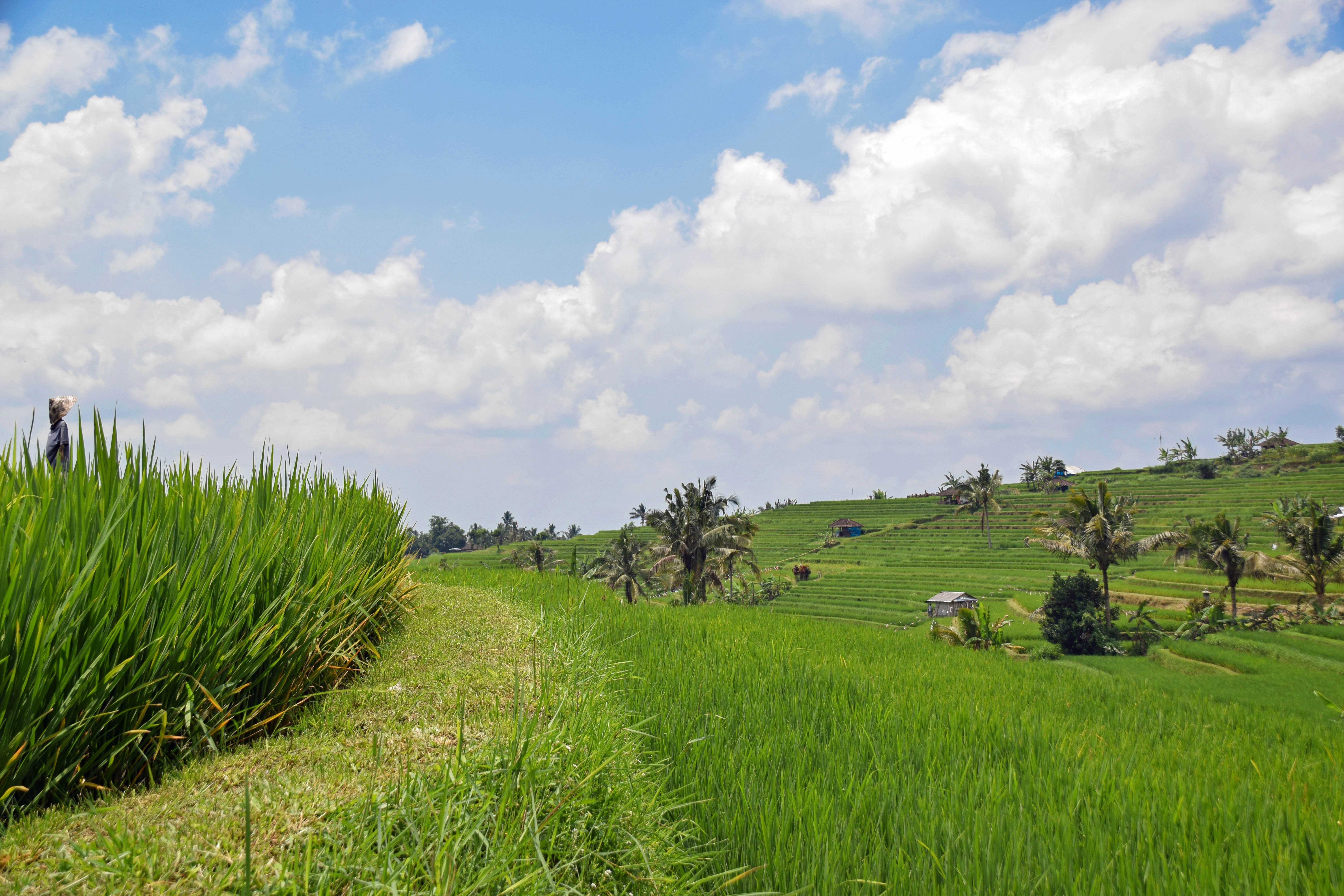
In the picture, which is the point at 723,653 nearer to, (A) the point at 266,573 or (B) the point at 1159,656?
(A) the point at 266,573

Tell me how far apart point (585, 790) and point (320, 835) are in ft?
3.83

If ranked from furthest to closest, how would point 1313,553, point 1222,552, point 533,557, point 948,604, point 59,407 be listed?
point 533,557, point 948,604, point 1222,552, point 1313,553, point 59,407

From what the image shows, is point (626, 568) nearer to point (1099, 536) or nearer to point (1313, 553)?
point (1099, 536)

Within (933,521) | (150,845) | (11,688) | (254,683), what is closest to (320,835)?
(150,845)

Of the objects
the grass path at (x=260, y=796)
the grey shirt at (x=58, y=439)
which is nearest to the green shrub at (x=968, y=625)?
the grass path at (x=260, y=796)

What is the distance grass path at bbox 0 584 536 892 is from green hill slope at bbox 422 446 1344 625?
40.2 meters

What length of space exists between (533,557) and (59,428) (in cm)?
7057

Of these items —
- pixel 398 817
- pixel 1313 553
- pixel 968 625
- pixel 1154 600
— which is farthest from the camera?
pixel 1154 600

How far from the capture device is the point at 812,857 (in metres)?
3.03

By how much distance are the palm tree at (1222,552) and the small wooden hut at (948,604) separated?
610 inches

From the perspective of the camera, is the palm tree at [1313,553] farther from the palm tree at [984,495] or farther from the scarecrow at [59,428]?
the scarecrow at [59,428]

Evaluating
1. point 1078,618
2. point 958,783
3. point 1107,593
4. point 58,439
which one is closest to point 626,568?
point 1078,618

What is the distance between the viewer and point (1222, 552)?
141 feet

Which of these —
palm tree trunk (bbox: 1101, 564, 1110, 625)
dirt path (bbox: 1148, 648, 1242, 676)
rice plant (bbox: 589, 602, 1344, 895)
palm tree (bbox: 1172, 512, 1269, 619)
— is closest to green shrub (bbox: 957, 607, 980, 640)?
dirt path (bbox: 1148, 648, 1242, 676)
